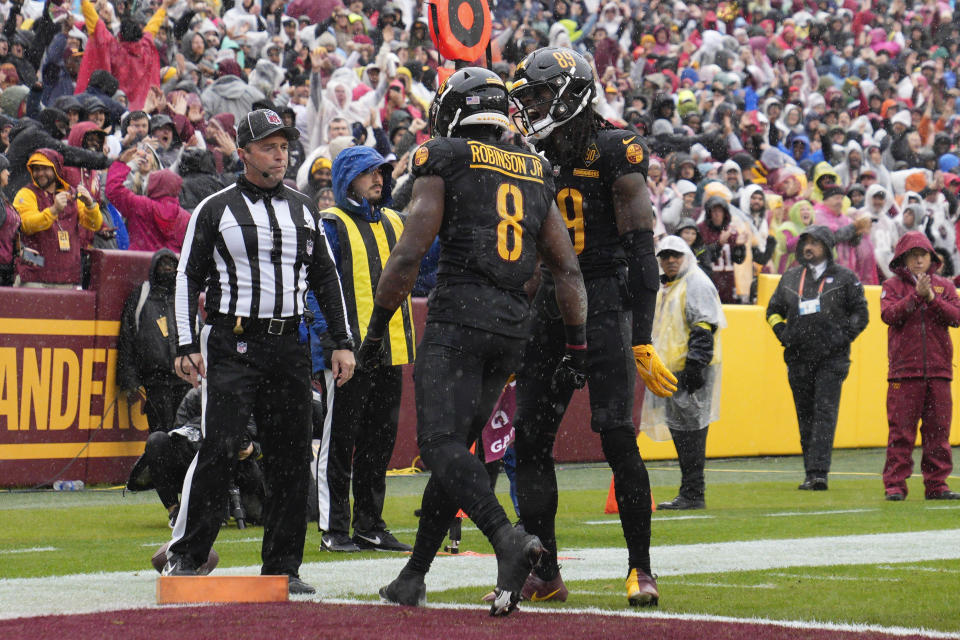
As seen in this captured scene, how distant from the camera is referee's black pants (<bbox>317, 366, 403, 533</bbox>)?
26.0 feet

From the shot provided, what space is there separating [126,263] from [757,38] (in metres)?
19.0

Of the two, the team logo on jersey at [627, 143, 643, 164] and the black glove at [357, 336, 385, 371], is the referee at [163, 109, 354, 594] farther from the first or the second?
the team logo on jersey at [627, 143, 643, 164]

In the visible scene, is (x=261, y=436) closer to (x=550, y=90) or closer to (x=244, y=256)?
(x=244, y=256)

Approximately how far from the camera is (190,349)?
610 centimetres

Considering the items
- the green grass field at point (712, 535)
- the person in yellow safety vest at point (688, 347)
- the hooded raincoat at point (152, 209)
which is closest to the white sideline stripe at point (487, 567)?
the green grass field at point (712, 535)

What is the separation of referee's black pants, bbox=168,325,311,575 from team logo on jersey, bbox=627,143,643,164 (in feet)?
5.03

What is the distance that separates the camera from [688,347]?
37.6 feet

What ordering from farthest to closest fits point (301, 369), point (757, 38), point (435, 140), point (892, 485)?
point (757, 38) → point (892, 485) → point (301, 369) → point (435, 140)

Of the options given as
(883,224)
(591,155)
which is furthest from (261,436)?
(883,224)

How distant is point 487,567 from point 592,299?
163 centimetres

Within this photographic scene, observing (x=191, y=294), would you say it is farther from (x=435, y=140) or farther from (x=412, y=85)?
(x=412, y=85)

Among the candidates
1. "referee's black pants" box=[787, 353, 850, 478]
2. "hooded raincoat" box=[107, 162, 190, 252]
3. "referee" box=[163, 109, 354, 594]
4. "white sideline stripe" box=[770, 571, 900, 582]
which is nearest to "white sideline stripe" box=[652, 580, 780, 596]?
"white sideline stripe" box=[770, 571, 900, 582]

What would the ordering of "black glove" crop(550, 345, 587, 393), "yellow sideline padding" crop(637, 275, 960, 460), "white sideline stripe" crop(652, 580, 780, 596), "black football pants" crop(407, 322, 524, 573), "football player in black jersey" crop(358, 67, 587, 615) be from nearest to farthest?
"black football pants" crop(407, 322, 524, 573) → "football player in black jersey" crop(358, 67, 587, 615) → "black glove" crop(550, 345, 587, 393) → "white sideline stripe" crop(652, 580, 780, 596) → "yellow sideline padding" crop(637, 275, 960, 460)

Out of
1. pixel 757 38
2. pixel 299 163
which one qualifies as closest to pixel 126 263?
pixel 299 163
